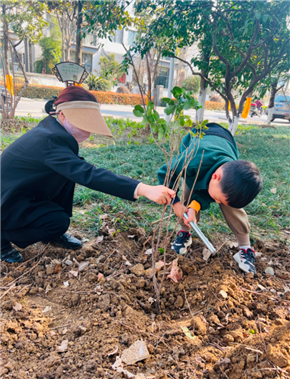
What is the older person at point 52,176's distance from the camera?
5.20 feet

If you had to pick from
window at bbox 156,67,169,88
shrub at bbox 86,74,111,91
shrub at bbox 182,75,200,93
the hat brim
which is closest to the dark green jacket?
the hat brim

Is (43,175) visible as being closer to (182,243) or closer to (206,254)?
(182,243)

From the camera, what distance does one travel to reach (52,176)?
199 centimetres

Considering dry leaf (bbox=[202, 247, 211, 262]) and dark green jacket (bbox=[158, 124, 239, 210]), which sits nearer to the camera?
dark green jacket (bbox=[158, 124, 239, 210])

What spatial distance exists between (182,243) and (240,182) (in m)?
0.78

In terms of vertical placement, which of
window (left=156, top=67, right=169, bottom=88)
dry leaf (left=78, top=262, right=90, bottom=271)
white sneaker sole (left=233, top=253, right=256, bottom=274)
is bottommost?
dry leaf (left=78, top=262, right=90, bottom=271)

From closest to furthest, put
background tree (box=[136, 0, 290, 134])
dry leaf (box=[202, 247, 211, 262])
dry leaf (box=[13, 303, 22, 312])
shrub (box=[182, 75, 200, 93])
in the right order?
dry leaf (box=[13, 303, 22, 312]) → dry leaf (box=[202, 247, 211, 262]) → background tree (box=[136, 0, 290, 134]) → shrub (box=[182, 75, 200, 93])

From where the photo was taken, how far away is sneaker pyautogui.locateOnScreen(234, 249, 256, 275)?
2.06 m

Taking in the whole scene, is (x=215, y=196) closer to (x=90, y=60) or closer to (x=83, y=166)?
(x=83, y=166)

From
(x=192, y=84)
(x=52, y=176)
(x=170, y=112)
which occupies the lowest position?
(x=52, y=176)

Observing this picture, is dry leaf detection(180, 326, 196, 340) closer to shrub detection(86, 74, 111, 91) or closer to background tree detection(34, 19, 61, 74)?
shrub detection(86, 74, 111, 91)

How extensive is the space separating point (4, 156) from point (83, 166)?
2.12 feet

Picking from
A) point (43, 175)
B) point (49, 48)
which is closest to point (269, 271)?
point (43, 175)

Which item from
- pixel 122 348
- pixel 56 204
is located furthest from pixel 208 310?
pixel 56 204
